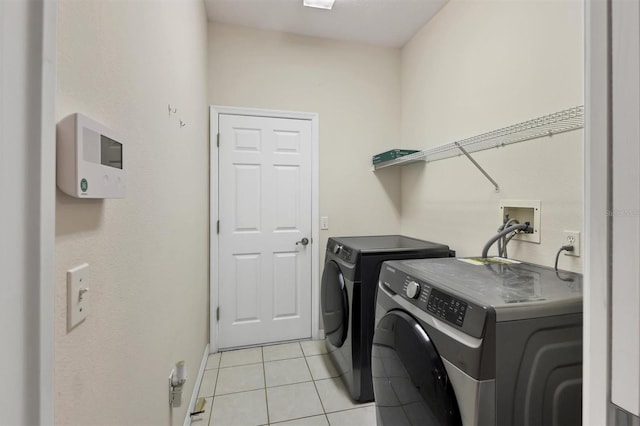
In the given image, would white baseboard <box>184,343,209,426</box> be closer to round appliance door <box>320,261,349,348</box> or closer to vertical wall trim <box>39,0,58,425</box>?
round appliance door <box>320,261,349,348</box>

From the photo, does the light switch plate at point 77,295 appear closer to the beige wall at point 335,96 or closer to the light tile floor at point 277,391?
the light tile floor at point 277,391

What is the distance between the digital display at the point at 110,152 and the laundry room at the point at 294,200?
1.7 inches

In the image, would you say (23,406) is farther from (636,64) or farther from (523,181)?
(523,181)

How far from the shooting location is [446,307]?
90cm

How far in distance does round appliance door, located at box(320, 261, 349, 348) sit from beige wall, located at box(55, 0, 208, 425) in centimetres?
93

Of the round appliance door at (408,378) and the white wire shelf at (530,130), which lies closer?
the round appliance door at (408,378)

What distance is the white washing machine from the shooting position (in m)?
0.76

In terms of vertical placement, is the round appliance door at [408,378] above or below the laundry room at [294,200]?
below

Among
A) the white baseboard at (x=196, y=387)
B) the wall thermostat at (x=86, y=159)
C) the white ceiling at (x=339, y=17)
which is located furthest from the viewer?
the white ceiling at (x=339, y=17)

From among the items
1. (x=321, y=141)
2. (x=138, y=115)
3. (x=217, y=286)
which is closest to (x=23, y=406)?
(x=138, y=115)

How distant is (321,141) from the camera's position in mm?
2588

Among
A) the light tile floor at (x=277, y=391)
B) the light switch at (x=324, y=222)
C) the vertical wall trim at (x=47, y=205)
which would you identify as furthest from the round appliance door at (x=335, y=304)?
the vertical wall trim at (x=47, y=205)

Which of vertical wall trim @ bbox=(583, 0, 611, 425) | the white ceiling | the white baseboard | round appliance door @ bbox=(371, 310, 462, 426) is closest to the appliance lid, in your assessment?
round appliance door @ bbox=(371, 310, 462, 426)

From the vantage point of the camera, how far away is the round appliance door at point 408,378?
84 cm
